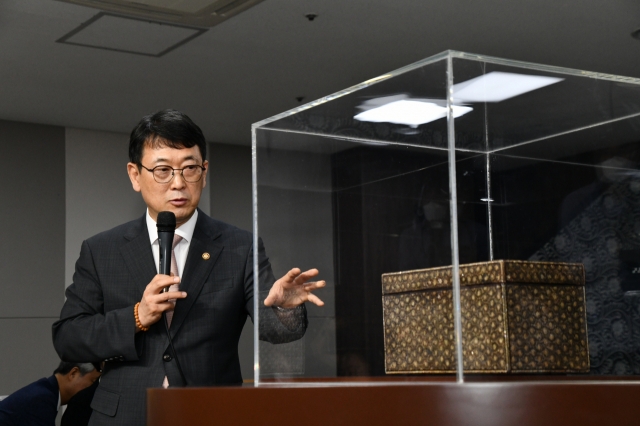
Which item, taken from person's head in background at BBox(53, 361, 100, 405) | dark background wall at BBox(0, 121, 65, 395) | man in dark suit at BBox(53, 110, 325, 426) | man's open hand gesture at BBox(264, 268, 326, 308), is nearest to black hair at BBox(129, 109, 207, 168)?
man in dark suit at BBox(53, 110, 325, 426)

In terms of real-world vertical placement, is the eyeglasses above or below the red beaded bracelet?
above

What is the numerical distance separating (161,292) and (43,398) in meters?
2.62

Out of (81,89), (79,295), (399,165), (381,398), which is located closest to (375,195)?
(399,165)

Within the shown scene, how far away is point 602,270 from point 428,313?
0.93 ft

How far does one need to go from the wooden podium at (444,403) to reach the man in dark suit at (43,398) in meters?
2.74

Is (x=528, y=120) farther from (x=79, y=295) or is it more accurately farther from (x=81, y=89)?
(x=81, y=89)

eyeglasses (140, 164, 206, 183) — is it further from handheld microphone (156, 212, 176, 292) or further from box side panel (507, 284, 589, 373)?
box side panel (507, 284, 589, 373)

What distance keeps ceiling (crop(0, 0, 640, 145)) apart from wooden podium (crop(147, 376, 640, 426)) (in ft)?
10.2

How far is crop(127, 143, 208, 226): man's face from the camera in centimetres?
187

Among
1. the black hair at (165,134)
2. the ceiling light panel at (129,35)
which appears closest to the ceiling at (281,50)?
the ceiling light panel at (129,35)

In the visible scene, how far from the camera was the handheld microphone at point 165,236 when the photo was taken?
176 cm

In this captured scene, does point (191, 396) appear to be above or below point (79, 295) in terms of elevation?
below

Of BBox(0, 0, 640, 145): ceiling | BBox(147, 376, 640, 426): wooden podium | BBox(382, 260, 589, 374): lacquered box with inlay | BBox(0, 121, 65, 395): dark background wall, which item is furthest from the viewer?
BBox(0, 121, 65, 395): dark background wall

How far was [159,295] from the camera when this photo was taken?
1675 mm
